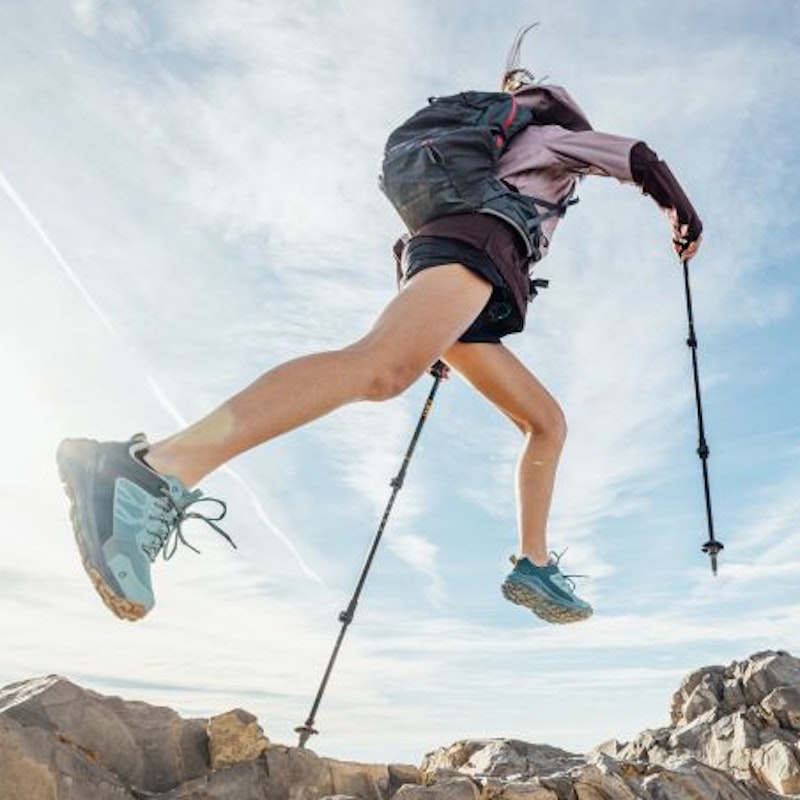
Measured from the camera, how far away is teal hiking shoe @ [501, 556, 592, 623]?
248 inches

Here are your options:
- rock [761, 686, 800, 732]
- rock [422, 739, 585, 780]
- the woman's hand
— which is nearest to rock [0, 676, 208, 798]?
the woman's hand

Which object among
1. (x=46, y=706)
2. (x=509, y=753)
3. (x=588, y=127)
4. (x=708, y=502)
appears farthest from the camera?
(x=509, y=753)

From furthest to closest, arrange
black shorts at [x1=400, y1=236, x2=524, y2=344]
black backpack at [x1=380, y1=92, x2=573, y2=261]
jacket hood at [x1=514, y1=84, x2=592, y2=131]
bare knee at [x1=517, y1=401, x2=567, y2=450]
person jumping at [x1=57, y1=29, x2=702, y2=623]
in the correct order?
1. bare knee at [x1=517, y1=401, x2=567, y2=450]
2. jacket hood at [x1=514, y1=84, x2=592, y2=131]
3. black backpack at [x1=380, y1=92, x2=573, y2=261]
4. black shorts at [x1=400, y1=236, x2=524, y2=344]
5. person jumping at [x1=57, y1=29, x2=702, y2=623]

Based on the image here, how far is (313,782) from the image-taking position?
8727 mm

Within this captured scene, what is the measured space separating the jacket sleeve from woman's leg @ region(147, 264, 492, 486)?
5.32 ft

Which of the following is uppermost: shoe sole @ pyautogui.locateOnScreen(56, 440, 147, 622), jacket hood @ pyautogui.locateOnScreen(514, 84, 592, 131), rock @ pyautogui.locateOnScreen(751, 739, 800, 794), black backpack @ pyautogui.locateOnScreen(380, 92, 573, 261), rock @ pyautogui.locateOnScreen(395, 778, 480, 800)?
jacket hood @ pyautogui.locateOnScreen(514, 84, 592, 131)

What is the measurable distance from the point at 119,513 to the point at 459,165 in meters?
3.00

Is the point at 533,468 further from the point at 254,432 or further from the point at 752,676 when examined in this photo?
the point at 752,676

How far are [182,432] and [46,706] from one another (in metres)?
4.95

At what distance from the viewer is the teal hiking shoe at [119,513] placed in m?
3.71

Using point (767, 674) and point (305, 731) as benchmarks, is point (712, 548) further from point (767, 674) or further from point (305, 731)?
point (767, 674)

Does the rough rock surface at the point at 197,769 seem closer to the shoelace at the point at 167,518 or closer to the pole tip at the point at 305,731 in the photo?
the pole tip at the point at 305,731

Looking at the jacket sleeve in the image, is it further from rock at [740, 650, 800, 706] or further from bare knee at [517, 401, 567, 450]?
rock at [740, 650, 800, 706]

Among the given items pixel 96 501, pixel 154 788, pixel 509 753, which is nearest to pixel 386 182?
pixel 96 501
